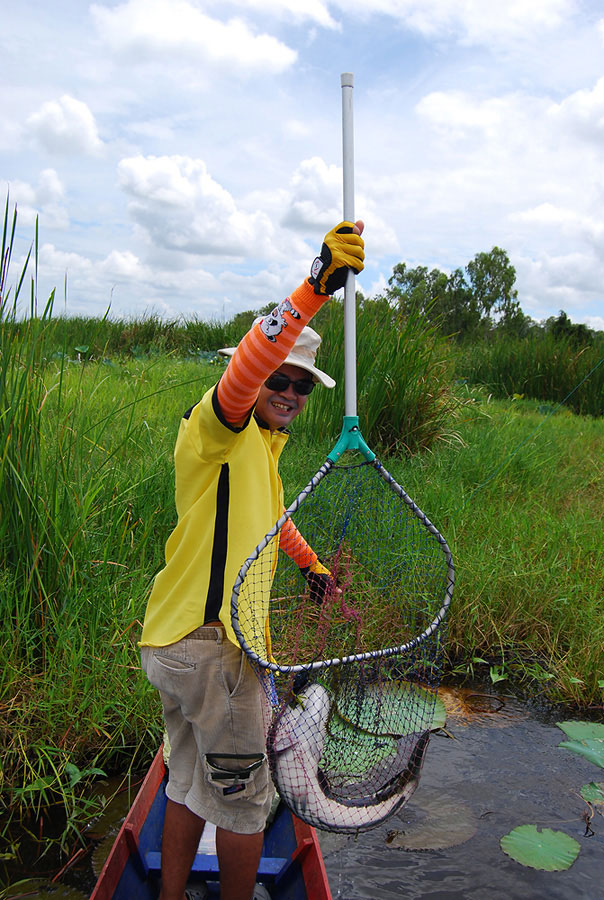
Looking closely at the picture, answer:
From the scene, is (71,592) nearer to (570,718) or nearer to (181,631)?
(181,631)

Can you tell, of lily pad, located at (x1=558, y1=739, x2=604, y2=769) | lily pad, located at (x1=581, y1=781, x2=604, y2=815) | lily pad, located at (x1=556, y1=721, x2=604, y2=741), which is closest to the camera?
lily pad, located at (x1=581, y1=781, x2=604, y2=815)

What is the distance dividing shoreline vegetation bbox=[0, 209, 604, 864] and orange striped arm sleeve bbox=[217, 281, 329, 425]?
1337mm

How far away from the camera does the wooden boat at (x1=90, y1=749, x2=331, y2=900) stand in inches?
74.4

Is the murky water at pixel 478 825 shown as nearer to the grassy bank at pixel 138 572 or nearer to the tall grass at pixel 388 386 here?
the grassy bank at pixel 138 572

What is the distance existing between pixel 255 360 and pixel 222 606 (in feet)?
1.98

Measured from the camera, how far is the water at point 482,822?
91.7 inches

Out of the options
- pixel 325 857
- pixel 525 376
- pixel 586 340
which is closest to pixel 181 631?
pixel 325 857

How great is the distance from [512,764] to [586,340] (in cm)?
1013


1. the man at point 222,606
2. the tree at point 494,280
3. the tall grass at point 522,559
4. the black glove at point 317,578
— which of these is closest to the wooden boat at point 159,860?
the man at point 222,606

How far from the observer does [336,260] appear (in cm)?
159

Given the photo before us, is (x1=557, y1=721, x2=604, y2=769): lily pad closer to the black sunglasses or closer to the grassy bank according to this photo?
the grassy bank

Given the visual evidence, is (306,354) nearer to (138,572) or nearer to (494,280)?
(138,572)

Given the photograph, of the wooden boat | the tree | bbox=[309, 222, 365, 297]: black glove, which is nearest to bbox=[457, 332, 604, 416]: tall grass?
the wooden boat

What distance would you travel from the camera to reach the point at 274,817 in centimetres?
236
